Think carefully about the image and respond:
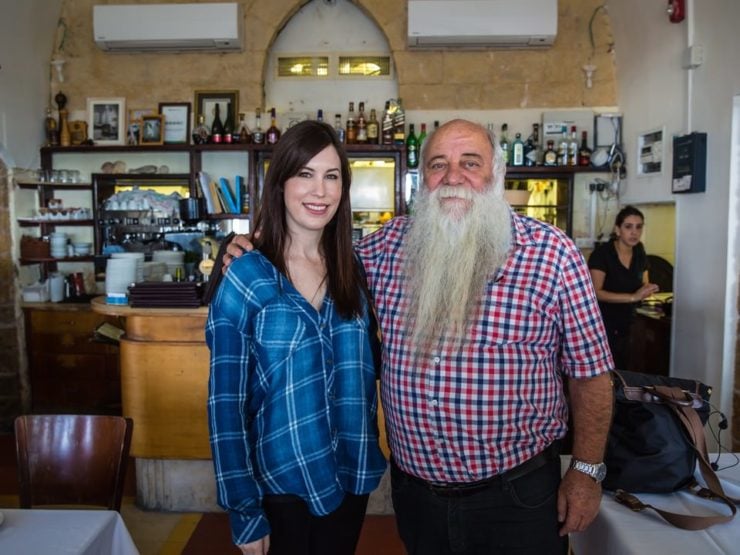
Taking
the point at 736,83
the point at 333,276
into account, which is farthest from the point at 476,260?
the point at 736,83

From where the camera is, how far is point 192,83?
208 inches

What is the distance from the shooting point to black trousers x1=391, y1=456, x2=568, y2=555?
141 cm

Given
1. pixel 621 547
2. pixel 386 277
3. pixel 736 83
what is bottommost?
pixel 621 547

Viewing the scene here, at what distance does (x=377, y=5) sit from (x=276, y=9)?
87 cm

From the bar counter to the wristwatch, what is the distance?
201 cm

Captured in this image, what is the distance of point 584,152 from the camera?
5.05 m

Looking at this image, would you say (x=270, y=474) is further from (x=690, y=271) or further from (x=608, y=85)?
(x=608, y=85)

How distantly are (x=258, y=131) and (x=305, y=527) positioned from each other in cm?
418

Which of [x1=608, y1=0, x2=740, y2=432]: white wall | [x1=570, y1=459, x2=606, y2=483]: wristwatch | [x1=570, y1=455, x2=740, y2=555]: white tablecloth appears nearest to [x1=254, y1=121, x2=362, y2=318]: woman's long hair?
[x1=570, y1=459, x2=606, y2=483]: wristwatch

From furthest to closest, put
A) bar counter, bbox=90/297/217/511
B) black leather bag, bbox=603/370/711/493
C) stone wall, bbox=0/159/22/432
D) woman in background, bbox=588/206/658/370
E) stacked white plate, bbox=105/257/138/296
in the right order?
stone wall, bbox=0/159/22/432, woman in background, bbox=588/206/658/370, stacked white plate, bbox=105/257/138/296, bar counter, bbox=90/297/217/511, black leather bag, bbox=603/370/711/493

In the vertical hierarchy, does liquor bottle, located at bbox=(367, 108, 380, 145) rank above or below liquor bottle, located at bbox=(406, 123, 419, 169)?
above

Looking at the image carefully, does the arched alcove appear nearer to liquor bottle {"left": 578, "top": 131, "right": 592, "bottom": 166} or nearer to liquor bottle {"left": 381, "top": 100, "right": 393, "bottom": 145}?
liquor bottle {"left": 381, "top": 100, "right": 393, "bottom": 145}

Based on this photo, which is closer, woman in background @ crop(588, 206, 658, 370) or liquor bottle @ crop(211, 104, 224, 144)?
woman in background @ crop(588, 206, 658, 370)

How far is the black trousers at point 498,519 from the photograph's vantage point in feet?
4.61
